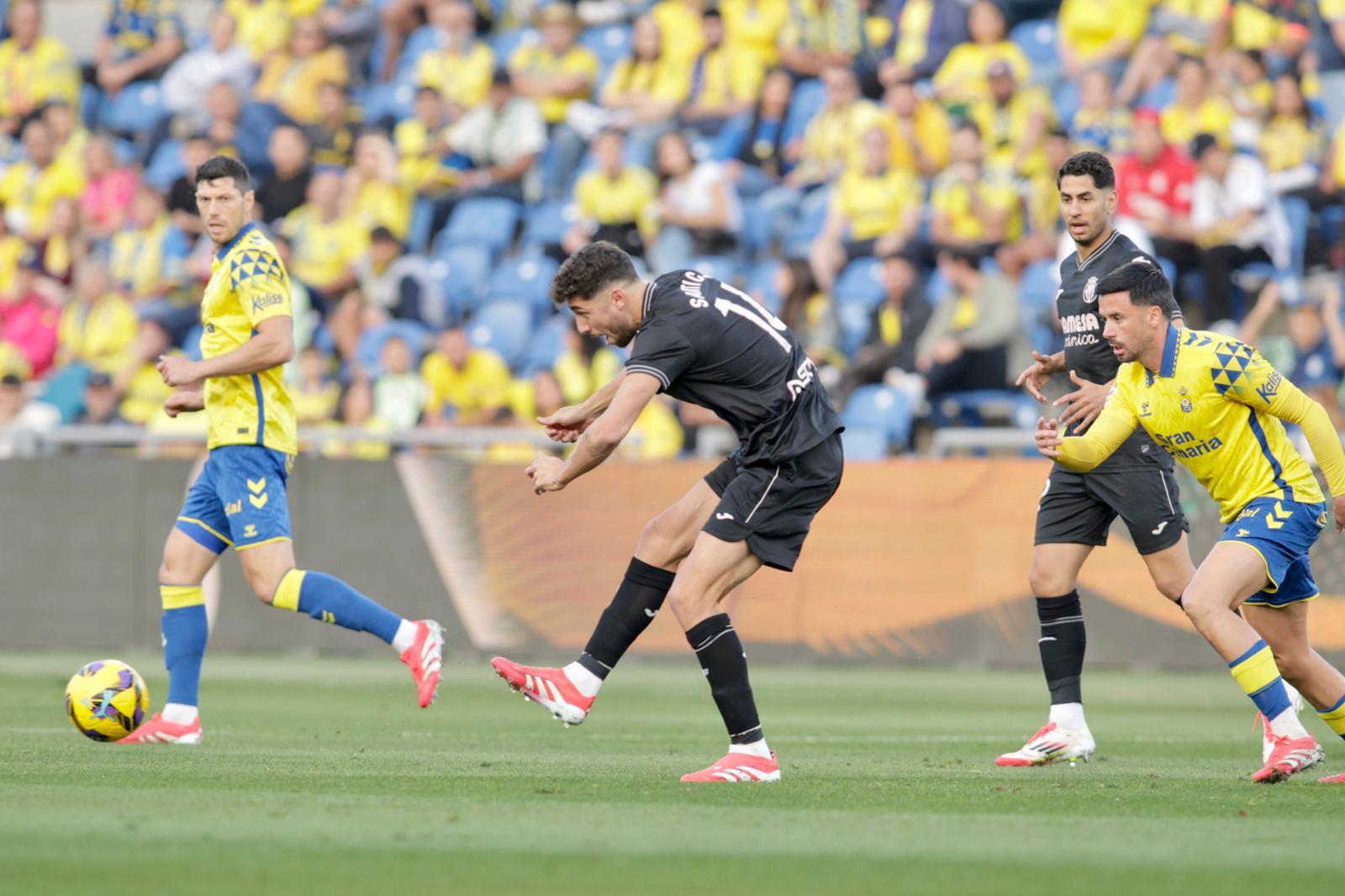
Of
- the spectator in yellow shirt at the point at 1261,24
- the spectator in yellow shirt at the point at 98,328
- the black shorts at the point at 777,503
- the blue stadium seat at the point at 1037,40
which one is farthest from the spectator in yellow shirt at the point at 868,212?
the black shorts at the point at 777,503

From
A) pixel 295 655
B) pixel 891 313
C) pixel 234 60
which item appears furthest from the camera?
pixel 234 60

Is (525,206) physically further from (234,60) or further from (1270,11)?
(1270,11)

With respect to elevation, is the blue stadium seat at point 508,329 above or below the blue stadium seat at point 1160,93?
below

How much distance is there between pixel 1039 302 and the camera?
16672 millimetres

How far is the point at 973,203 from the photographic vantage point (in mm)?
17641

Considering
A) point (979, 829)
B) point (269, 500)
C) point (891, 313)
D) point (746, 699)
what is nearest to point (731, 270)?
point (891, 313)

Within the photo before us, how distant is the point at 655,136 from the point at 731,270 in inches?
96.8

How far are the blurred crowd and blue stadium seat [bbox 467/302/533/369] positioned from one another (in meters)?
0.03

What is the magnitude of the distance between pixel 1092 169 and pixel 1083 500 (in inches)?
59.9

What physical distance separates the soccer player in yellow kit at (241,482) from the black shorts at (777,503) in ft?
5.96

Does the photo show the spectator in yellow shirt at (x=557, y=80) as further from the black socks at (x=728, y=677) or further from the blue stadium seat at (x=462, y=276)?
the black socks at (x=728, y=677)

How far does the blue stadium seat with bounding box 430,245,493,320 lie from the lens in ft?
64.4

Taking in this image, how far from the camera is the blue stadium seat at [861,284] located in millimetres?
17625

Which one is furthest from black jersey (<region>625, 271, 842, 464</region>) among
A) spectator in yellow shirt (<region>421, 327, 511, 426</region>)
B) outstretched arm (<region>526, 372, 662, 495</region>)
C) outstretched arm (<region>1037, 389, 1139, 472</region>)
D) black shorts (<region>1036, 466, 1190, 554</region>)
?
spectator in yellow shirt (<region>421, 327, 511, 426</region>)
